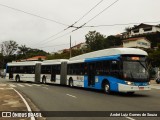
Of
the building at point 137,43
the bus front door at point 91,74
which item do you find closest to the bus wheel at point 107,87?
the bus front door at point 91,74

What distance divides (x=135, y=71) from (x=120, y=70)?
3.12 ft

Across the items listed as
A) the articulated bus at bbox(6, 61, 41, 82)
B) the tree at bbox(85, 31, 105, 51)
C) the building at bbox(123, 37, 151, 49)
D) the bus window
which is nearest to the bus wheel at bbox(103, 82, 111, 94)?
the bus window

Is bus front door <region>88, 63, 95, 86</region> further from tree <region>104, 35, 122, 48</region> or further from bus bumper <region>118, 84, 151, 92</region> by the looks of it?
tree <region>104, 35, 122, 48</region>

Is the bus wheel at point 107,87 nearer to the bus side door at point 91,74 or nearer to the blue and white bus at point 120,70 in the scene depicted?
the blue and white bus at point 120,70

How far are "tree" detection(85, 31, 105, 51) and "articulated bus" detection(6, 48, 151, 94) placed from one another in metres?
75.2

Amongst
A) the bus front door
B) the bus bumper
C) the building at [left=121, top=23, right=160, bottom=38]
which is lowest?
the bus bumper

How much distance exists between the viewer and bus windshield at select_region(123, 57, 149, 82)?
2003 centimetres

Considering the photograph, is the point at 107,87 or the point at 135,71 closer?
the point at 135,71

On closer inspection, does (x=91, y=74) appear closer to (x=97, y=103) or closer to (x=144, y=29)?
(x=97, y=103)

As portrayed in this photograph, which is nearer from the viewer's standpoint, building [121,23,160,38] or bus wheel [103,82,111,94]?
bus wheel [103,82,111,94]

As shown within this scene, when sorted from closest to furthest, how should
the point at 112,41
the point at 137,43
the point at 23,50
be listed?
the point at 137,43
the point at 112,41
the point at 23,50

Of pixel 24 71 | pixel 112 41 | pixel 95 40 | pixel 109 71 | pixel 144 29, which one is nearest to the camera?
pixel 109 71

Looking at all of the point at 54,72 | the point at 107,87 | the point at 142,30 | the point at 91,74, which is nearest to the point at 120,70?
the point at 107,87

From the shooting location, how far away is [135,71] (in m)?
20.2
